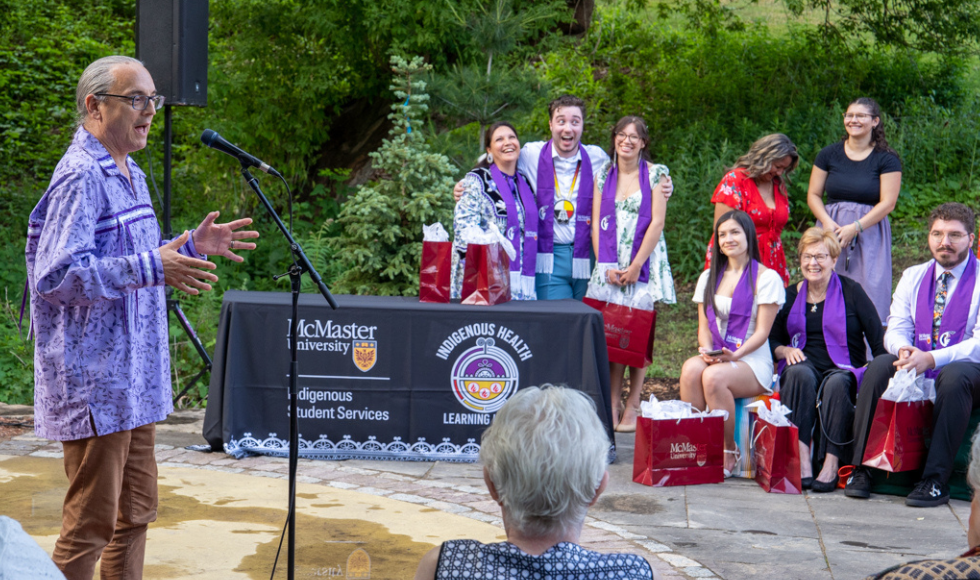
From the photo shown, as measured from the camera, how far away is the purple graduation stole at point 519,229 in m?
5.50

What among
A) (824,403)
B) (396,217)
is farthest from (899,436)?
(396,217)

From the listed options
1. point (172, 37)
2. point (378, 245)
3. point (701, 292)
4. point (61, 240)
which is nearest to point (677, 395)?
point (701, 292)

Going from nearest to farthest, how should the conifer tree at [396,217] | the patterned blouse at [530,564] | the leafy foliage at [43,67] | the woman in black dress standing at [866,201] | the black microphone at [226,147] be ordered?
1. the patterned blouse at [530,564]
2. the black microphone at [226,147]
3. the woman in black dress standing at [866,201]
4. the conifer tree at [396,217]
5. the leafy foliage at [43,67]

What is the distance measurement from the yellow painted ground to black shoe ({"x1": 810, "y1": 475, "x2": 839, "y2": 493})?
180 cm

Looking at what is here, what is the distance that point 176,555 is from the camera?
3.73 m

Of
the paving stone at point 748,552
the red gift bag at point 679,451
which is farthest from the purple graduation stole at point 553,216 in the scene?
the paving stone at point 748,552

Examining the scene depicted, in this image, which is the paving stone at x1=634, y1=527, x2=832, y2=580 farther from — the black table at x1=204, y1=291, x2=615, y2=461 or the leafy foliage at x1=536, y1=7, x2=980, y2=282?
the leafy foliage at x1=536, y1=7, x2=980, y2=282

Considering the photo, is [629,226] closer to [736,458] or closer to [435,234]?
[435,234]

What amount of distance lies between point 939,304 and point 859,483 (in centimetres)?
104

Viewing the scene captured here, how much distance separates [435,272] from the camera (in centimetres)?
527

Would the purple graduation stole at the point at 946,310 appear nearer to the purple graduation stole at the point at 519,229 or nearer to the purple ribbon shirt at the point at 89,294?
the purple graduation stole at the point at 519,229

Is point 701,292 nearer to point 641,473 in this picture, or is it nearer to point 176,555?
point 641,473

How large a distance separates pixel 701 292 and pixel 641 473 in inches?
45.3

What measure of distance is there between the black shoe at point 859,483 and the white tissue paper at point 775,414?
16.8 inches
